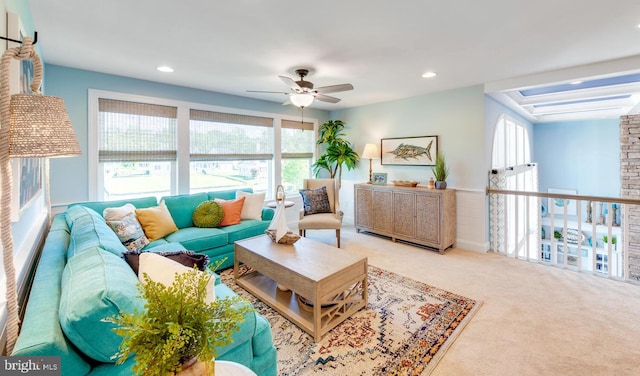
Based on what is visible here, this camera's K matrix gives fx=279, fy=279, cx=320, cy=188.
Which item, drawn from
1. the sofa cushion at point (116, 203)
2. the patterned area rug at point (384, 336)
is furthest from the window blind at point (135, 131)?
the patterned area rug at point (384, 336)

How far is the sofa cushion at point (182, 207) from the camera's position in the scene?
11.5 feet

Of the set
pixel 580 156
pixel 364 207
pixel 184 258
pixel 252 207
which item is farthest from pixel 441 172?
pixel 580 156

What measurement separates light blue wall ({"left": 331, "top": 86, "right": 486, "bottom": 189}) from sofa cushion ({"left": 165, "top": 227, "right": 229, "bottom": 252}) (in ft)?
10.4

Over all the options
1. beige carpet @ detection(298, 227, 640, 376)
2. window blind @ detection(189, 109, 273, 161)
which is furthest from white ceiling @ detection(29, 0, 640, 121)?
beige carpet @ detection(298, 227, 640, 376)

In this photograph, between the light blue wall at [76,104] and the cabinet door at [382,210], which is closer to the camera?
the light blue wall at [76,104]

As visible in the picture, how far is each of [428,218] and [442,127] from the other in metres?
1.45

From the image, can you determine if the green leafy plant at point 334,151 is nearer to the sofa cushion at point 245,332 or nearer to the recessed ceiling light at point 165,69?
the recessed ceiling light at point 165,69

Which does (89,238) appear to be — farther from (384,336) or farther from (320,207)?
(320,207)

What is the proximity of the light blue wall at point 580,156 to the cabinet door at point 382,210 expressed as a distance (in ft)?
19.1

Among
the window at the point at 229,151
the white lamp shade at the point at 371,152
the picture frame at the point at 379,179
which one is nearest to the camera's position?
the window at the point at 229,151

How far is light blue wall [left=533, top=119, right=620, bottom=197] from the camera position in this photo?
264 inches

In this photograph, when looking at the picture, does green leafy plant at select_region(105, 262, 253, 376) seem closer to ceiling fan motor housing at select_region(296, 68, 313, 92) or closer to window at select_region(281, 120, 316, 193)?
ceiling fan motor housing at select_region(296, 68, 313, 92)

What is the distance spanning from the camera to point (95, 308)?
975 mm

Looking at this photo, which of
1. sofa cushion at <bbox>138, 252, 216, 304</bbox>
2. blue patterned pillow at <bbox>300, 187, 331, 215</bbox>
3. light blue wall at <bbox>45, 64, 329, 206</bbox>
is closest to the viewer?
sofa cushion at <bbox>138, 252, 216, 304</bbox>
